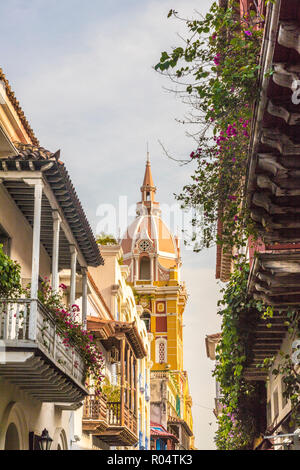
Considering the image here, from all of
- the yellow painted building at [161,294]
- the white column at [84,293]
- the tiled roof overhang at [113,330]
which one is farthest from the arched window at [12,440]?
the yellow painted building at [161,294]

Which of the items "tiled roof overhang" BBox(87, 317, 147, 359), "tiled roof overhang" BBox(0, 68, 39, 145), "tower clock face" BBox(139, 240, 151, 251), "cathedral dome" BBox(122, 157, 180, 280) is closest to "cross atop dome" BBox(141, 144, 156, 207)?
"cathedral dome" BBox(122, 157, 180, 280)

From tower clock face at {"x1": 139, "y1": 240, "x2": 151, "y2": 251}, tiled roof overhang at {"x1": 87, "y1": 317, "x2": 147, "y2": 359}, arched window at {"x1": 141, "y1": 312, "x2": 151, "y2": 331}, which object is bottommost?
tiled roof overhang at {"x1": 87, "y1": 317, "x2": 147, "y2": 359}

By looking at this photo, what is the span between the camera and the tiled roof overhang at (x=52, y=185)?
38.7ft

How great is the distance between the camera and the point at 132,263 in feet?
257

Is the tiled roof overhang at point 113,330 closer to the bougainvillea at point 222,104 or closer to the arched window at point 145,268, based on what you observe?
the bougainvillea at point 222,104

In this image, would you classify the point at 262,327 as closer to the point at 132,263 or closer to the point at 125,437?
the point at 125,437

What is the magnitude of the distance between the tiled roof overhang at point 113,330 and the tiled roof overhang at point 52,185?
519 cm

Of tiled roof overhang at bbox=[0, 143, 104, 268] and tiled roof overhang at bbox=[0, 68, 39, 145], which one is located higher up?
tiled roof overhang at bbox=[0, 68, 39, 145]

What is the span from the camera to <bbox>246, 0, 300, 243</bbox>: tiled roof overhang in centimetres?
478

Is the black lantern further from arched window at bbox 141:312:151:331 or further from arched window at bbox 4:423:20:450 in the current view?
arched window at bbox 141:312:151:331

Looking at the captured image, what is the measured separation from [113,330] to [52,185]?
10.3 m

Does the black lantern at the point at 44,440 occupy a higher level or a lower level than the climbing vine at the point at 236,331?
lower

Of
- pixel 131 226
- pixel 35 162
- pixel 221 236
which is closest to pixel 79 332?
pixel 35 162

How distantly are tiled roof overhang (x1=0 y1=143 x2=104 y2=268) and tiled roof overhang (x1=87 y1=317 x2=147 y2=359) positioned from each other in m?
5.19
